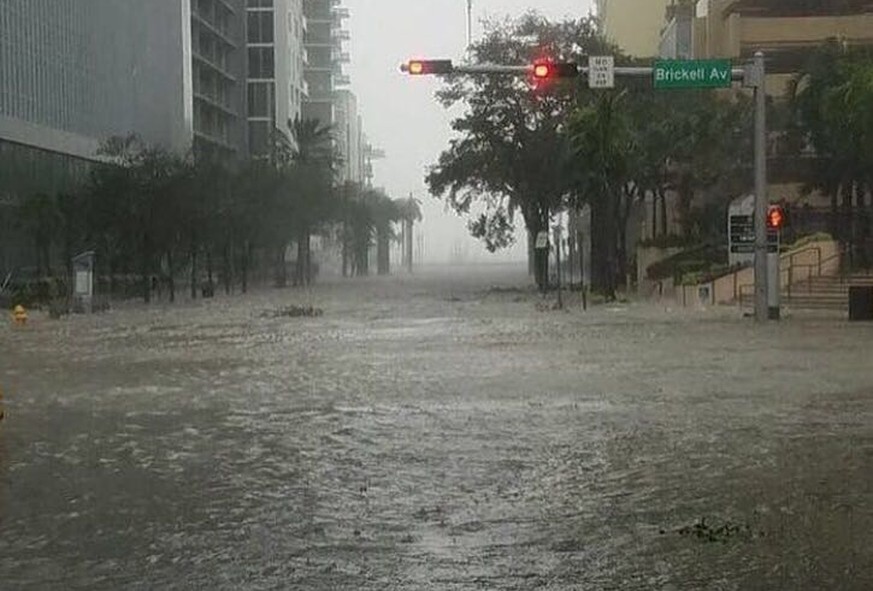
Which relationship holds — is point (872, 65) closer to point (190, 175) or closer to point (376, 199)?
point (190, 175)

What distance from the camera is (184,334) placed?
35500 millimetres

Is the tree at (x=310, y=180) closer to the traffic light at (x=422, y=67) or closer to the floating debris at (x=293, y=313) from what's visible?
the floating debris at (x=293, y=313)

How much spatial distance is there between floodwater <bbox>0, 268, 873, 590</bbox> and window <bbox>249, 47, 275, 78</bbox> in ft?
323

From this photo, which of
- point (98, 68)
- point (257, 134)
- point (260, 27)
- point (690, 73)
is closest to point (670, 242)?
point (690, 73)

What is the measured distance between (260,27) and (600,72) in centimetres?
9723

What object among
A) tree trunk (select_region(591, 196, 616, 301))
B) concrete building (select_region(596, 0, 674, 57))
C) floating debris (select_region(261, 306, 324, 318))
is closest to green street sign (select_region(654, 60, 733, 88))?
floating debris (select_region(261, 306, 324, 318))

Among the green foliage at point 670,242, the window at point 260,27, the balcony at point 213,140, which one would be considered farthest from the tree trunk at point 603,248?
the window at point 260,27

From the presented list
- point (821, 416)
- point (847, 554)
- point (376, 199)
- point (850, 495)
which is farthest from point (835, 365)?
point (376, 199)

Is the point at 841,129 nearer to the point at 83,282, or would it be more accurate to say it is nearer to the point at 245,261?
the point at 83,282

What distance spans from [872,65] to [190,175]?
35.9m

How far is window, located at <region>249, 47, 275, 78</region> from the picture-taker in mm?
121500

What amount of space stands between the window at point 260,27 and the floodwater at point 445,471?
100m

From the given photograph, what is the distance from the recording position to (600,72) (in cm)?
2936

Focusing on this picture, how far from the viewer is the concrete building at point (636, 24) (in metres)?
116
